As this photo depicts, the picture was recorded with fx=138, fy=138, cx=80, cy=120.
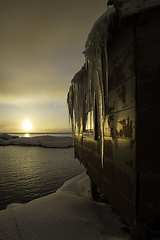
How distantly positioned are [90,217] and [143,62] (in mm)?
3338

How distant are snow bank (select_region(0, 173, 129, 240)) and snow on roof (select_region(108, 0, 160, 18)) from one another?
3465 millimetres

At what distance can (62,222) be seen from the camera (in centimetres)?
282

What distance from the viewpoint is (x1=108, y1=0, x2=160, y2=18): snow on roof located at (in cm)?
181

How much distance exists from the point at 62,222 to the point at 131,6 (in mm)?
3875

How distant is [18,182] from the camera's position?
36.8 ft

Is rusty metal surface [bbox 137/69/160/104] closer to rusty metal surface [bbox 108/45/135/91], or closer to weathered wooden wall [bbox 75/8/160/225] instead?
weathered wooden wall [bbox 75/8/160/225]

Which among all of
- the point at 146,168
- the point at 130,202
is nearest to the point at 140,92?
the point at 146,168

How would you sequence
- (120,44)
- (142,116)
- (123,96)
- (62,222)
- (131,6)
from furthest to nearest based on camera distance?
1. (62,222)
2. (120,44)
3. (123,96)
4. (142,116)
5. (131,6)

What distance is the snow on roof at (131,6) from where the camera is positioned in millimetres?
1810

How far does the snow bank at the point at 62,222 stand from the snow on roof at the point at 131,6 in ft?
11.4

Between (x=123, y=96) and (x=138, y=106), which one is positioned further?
(x=123, y=96)

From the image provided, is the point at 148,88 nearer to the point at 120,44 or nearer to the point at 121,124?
the point at 121,124

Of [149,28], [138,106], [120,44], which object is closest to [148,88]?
[138,106]

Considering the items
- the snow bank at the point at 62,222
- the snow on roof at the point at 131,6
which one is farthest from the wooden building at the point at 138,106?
the snow bank at the point at 62,222
